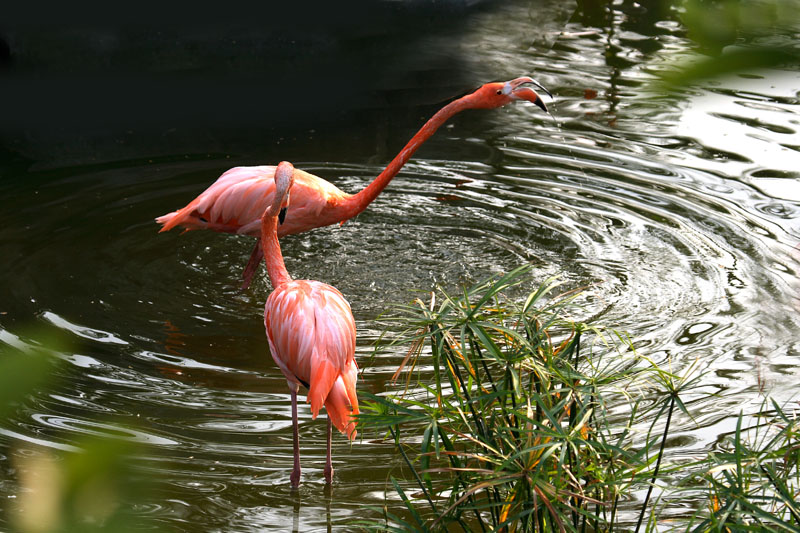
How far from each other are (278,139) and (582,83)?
2.91 meters

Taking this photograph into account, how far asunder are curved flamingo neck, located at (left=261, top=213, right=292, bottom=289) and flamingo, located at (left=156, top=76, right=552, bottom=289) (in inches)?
30.2

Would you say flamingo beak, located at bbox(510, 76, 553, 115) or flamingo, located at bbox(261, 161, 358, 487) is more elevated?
flamingo beak, located at bbox(510, 76, 553, 115)

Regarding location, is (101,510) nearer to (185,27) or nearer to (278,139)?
(278,139)

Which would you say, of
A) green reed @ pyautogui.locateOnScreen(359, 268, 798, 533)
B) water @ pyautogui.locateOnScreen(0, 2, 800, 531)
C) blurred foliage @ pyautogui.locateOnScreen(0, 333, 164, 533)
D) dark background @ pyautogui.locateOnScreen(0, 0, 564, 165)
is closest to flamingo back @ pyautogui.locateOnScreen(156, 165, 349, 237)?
water @ pyautogui.locateOnScreen(0, 2, 800, 531)

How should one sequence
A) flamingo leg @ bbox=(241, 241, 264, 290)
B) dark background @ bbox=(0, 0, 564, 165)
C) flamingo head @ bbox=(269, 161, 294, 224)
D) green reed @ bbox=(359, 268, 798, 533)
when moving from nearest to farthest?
green reed @ bbox=(359, 268, 798, 533) → flamingo head @ bbox=(269, 161, 294, 224) → flamingo leg @ bbox=(241, 241, 264, 290) → dark background @ bbox=(0, 0, 564, 165)

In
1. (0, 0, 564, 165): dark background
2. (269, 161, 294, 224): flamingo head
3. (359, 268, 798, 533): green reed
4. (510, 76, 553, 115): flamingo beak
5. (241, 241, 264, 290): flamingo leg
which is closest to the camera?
(359, 268, 798, 533): green reed

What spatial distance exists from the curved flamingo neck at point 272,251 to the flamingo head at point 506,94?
138 centimetres

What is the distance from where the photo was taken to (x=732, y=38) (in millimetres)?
572

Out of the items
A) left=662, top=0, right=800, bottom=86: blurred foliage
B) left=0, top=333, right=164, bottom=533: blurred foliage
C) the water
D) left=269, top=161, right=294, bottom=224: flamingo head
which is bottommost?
the water

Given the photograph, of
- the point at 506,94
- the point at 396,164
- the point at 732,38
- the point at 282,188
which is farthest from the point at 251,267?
the point at 732,38

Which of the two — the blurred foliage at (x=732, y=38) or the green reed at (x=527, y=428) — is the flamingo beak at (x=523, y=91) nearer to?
the green reed at (x=527, y=428)

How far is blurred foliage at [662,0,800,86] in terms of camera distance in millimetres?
512

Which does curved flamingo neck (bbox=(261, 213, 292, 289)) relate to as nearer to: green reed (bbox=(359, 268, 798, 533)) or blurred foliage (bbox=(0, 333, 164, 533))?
green reed (bbox=(359, 268, 798, 533))

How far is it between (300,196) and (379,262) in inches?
24.8
